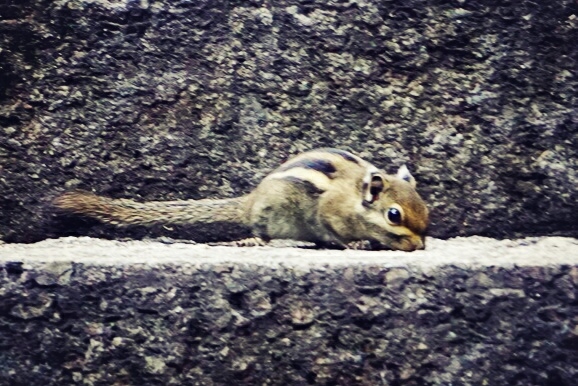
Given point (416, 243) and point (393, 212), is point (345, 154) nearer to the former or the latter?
point (393, 212)

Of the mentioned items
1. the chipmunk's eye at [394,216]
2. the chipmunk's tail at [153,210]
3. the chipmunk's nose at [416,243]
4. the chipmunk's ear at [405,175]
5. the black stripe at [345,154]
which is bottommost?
the chipmunk's tail at [153,210]

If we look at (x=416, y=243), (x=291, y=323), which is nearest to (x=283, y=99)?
(x=416, y=243)

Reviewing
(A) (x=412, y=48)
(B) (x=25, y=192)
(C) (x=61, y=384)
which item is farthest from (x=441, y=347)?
(B) (x=25, y=192)

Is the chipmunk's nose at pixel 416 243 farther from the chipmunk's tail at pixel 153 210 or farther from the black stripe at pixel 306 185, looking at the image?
the chipmunk's tail at pixel 153 210

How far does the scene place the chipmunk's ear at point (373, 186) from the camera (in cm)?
259

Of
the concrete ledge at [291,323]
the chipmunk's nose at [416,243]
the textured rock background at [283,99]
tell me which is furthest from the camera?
the textured rock background at [283,99]

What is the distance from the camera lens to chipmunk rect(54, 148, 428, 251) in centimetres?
261

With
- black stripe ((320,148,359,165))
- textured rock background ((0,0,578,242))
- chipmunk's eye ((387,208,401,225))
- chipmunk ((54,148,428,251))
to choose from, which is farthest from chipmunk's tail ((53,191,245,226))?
chipmunk's eye ((387,208,401,225))

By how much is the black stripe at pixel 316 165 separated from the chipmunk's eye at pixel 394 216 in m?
0.23

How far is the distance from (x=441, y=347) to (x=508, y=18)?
4.43 feet

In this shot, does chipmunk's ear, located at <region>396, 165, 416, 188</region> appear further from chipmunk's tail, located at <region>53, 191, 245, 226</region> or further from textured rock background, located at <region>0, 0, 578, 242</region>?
chipmunk's tail, located at <region>53, 191, 245, 226</region>

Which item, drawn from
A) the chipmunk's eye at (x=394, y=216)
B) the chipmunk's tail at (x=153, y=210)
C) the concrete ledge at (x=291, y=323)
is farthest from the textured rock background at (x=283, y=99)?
the concrete ledge at (x=291, y=323)

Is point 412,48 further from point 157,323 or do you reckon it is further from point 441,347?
point 157,323

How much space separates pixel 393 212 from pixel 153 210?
2.70 feet
